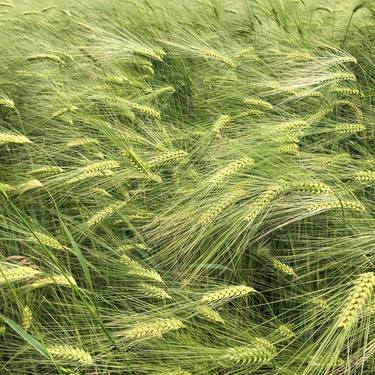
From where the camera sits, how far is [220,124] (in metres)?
1.54

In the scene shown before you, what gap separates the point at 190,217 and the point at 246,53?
1032mm

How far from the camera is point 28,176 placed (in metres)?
1.46

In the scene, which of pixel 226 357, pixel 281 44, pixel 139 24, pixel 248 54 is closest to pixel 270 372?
pixel 226 357

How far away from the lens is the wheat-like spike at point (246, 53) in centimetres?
202

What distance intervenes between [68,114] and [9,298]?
2.35ft

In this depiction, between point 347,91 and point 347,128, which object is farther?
point 347,91

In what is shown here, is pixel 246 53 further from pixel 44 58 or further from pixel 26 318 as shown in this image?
pixel 26 318

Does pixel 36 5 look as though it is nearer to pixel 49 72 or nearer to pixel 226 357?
pixel 49 72

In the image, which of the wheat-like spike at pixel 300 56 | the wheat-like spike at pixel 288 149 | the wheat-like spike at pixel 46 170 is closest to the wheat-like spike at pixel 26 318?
the wheat-like spike at pixel 46 170

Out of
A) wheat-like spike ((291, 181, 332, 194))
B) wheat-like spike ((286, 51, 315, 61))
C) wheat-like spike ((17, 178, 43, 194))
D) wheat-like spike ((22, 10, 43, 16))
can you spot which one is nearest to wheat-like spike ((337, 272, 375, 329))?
wheat-like spike ((291, 181, 332, 194))

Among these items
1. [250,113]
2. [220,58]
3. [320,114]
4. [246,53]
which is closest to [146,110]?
[250,113]

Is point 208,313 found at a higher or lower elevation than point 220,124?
lower

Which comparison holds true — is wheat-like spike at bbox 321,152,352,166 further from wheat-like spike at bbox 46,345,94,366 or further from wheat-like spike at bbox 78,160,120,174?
wheat-like spike at bbox 46,345,94,366

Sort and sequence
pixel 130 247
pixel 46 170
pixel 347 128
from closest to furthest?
pixel 130 247
pixel 46 170
pixel 347 128
